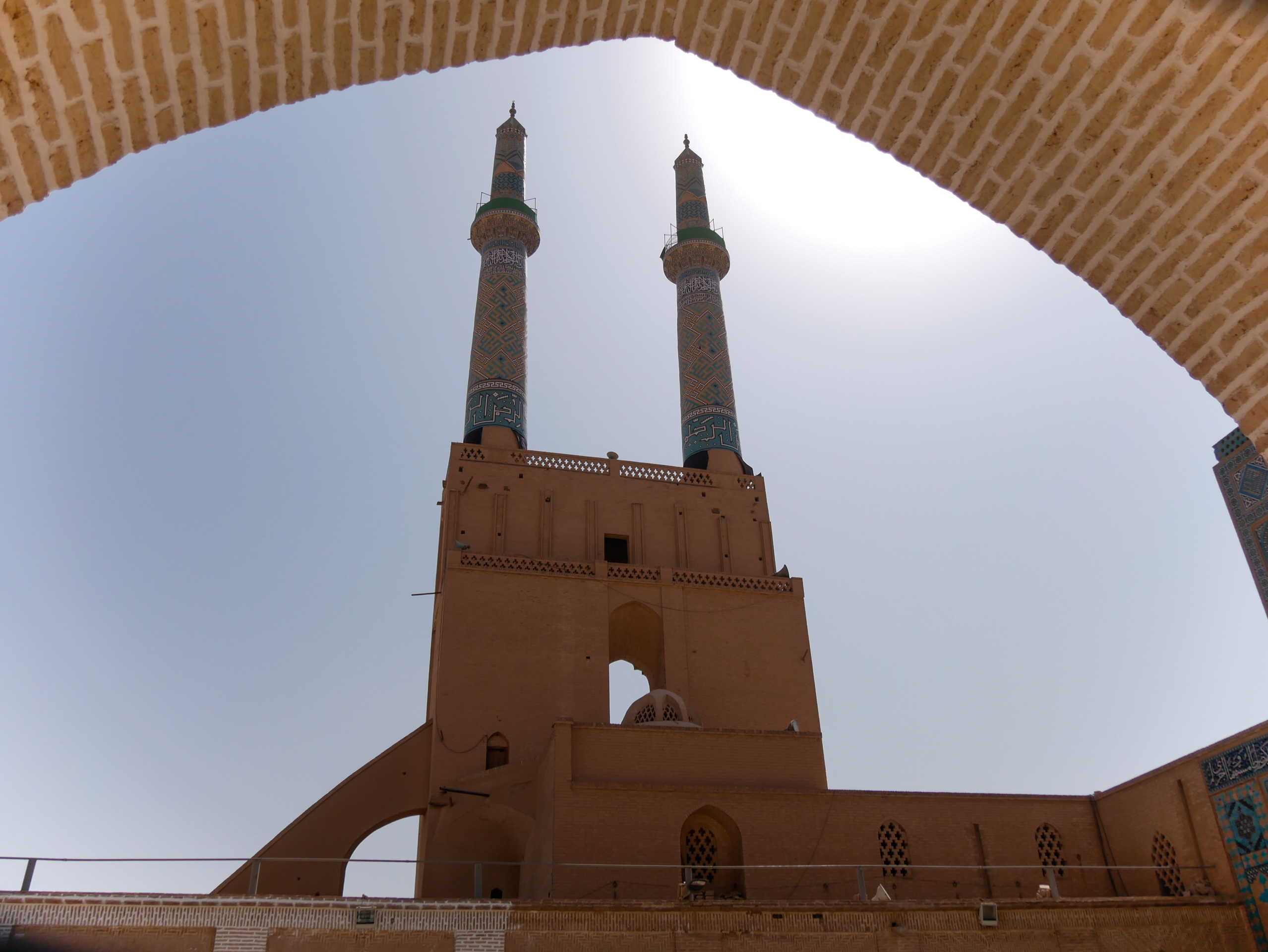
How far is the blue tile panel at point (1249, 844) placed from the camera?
32.7 feet

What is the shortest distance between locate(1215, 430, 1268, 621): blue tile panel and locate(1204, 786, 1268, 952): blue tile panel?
194cm

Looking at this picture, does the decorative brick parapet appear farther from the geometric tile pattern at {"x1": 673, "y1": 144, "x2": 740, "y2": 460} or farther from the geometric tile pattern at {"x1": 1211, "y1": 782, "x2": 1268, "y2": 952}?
the geometric tile pattern at {"x1": 1211, "y1": 782, "x2": 1268, "y2": 952}

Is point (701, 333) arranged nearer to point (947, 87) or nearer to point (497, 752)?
point (497, 752)

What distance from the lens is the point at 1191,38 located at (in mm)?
2072

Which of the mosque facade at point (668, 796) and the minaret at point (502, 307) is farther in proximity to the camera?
the minaret at point (502, 307)

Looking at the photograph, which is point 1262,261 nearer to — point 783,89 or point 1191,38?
point 1191,38

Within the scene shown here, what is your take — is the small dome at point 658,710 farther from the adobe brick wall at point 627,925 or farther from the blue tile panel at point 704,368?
the blue tile panel at point 704,368

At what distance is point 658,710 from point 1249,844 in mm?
6245

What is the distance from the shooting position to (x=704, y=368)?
19.7 metres

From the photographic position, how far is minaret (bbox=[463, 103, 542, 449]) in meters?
17.7

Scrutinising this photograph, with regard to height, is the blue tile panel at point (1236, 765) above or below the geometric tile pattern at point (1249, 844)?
above

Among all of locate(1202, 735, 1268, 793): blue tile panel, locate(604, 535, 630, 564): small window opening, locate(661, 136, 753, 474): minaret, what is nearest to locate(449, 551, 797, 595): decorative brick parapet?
locate(604, 535, 630, 564): small window opening

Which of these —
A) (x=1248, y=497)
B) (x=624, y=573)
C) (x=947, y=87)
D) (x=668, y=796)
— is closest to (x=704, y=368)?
(x=624, y=573)

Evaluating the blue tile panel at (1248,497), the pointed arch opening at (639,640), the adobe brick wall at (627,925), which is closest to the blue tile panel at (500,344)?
the pointed arch opening at (639,640)
